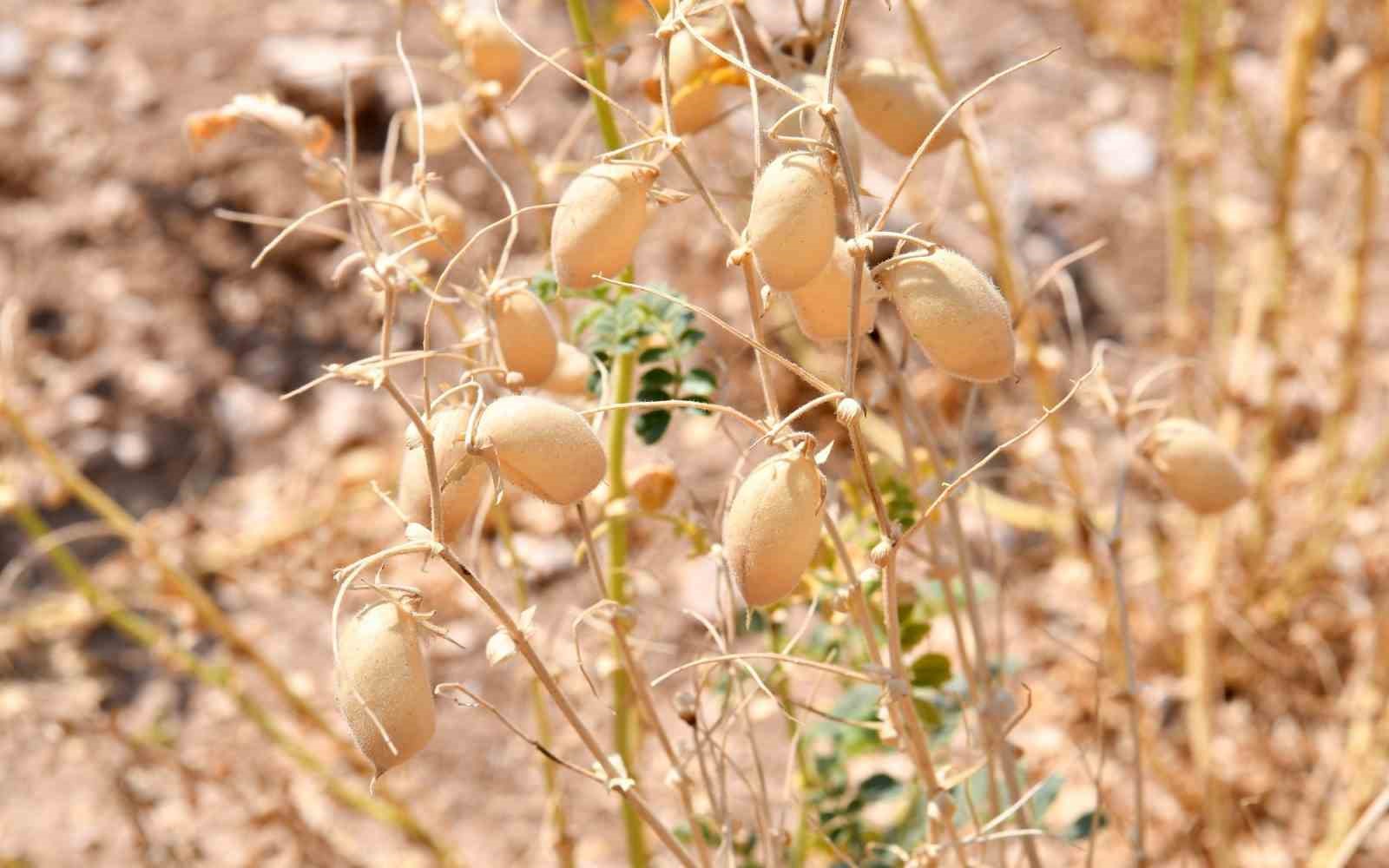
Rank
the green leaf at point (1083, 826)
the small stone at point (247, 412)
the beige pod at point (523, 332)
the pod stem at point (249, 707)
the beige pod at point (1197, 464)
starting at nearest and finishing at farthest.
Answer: the beige pod at point (523, 332), the beige pod at point (1197, 464), the green leaf at point (1083, 826), the pod stem at point (249, 707), the small stone at point (247, 412)

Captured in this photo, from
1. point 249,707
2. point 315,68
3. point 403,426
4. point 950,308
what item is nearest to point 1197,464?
point 950,308

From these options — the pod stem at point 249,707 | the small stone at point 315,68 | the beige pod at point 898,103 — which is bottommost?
the pod stem at point 249,707

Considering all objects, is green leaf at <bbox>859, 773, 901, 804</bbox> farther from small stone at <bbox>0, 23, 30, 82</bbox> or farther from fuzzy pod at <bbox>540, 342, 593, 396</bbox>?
small stone at <bbox>0, 23, 30, 82</bbox>

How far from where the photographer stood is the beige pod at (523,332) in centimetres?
55

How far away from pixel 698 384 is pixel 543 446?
26 centimetres

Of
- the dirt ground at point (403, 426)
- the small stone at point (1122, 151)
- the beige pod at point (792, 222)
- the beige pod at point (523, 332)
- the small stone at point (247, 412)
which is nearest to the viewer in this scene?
the beige pod at point (792, 222)

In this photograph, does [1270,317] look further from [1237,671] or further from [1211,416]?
[1237,671]

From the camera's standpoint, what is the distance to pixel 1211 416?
1.44 metres

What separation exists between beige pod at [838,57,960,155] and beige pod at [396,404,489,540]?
21cm

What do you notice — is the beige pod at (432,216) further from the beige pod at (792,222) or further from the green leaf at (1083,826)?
the green leaf at (1083,826)

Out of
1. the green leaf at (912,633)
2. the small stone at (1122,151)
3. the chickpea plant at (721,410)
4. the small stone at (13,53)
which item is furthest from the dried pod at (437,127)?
the small stone at (13,53)

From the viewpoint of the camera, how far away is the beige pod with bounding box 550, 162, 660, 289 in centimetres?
48

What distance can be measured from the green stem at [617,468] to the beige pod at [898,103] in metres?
0.13

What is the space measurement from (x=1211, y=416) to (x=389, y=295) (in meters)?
1.17
